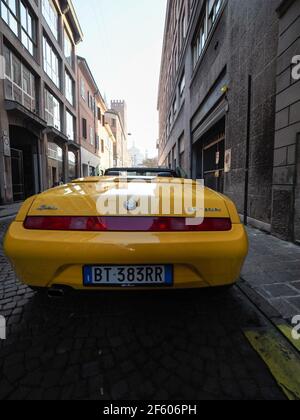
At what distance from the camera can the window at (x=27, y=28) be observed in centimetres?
1302

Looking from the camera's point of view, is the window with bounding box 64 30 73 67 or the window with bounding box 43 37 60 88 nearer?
the window with bounding box 43 37 60 88

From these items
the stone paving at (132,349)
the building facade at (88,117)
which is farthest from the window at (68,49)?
the stone paving at (132,349)

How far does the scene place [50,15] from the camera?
1736 centimetres

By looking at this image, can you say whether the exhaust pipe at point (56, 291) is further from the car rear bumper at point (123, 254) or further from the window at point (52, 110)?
the window at point (52, 110)

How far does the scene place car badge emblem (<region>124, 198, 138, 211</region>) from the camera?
6.22 ft

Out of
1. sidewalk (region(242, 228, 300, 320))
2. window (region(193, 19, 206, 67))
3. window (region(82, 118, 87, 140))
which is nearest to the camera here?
sidewalk (region(242, 228, 300, 320))

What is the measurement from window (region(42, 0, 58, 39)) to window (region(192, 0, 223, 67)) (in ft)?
31.9

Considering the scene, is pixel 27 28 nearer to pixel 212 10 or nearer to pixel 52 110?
pixel 52 110

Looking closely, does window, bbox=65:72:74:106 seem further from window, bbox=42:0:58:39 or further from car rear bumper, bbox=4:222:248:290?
car rear bumper, bbox=4:222:248:290

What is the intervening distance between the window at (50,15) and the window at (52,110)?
4.51 meters

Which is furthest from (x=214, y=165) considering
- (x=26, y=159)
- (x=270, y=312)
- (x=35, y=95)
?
(x=35, y=95)

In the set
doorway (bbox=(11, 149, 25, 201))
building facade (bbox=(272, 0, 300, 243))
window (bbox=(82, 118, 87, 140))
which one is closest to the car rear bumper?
building facade (bbox=(272, 0, 300, 243))

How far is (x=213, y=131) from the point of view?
10.7m
